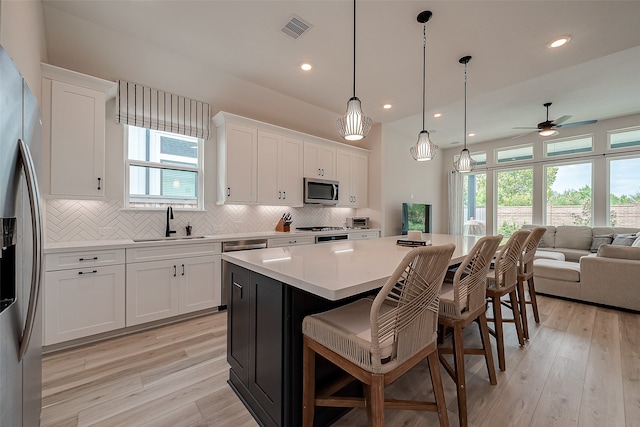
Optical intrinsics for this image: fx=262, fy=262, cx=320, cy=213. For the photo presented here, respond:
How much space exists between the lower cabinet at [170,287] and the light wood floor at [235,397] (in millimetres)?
243

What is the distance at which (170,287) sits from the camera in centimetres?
281

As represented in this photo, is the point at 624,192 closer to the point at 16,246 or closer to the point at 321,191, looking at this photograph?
the point at 321,191

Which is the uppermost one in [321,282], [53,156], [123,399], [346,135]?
[346,135]

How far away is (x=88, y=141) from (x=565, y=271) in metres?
5.99

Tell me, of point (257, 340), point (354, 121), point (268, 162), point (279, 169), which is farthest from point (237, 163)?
point (257, 340)

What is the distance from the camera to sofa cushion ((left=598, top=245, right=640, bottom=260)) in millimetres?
3231

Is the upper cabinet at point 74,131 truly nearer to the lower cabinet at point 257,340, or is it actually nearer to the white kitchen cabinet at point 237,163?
the white kitchen cabinet at point 237,163

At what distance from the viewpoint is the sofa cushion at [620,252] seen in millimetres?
3231

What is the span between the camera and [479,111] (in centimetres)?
499

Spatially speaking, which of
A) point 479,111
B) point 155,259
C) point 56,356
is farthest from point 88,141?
point 479,111

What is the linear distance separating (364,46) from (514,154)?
5.93 metres

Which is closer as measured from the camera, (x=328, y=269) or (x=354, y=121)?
(x=328, y=269)

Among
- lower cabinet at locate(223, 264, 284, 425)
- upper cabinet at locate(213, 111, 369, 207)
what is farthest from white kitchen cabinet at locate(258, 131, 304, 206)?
lower cabinet at locate(223, 264, 284, 425)

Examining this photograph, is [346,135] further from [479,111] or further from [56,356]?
[479,111]
